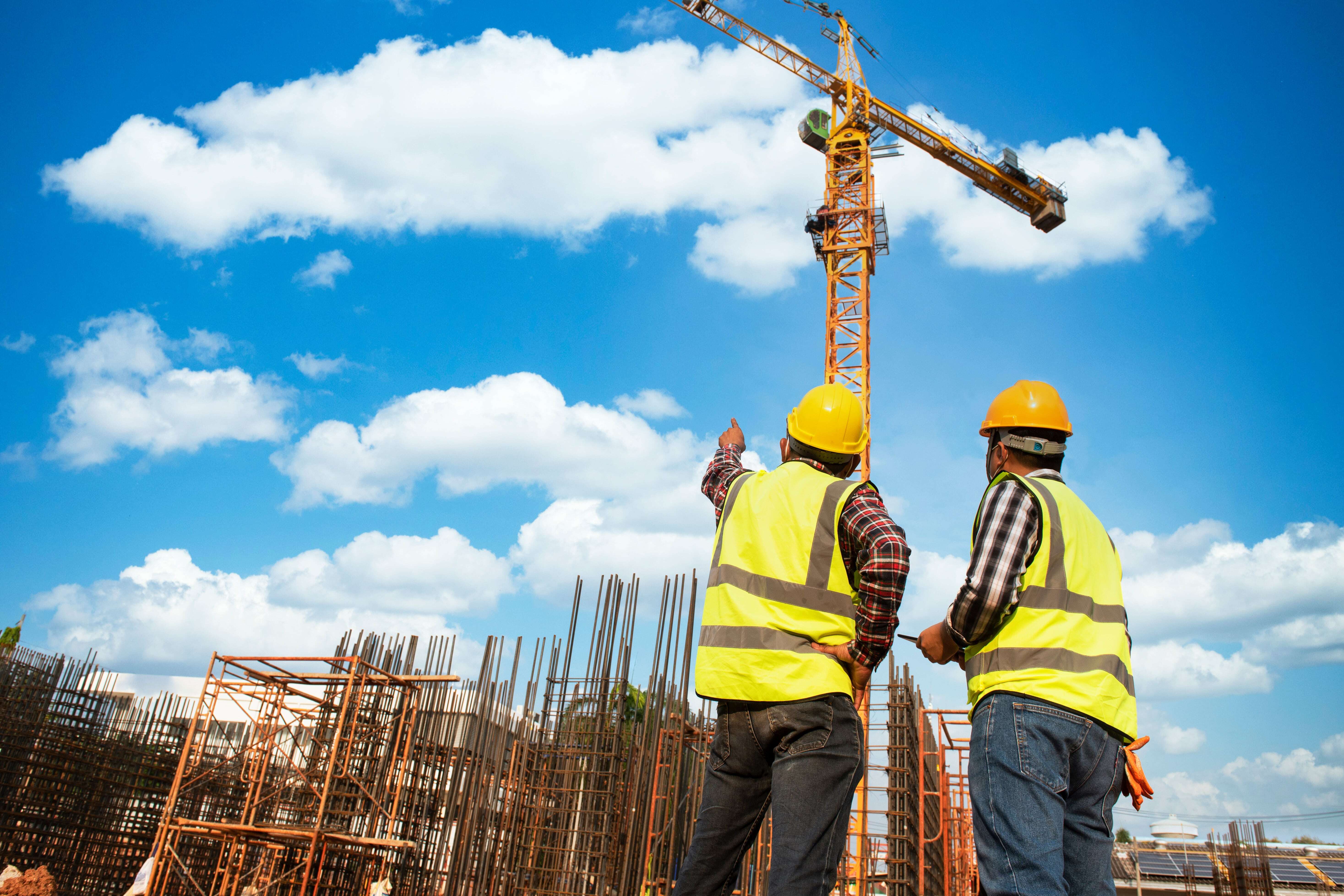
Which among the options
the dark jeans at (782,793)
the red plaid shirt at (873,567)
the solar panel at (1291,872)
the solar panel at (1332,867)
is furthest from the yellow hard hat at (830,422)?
the solar panel at (1332,867)

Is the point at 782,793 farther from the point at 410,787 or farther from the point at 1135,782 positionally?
the point at 410,787

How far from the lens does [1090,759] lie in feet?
6.02

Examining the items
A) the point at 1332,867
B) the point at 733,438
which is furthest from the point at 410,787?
the point at 1332,867

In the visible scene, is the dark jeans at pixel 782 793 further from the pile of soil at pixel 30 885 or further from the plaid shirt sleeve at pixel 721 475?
the pile of soil at pixel 30 885

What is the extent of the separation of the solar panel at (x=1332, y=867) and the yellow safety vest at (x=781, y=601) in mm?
23703

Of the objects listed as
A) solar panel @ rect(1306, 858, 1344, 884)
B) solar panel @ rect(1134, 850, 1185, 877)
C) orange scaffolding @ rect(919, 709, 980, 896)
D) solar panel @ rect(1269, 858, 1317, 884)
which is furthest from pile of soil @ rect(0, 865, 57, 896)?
solar panel @ rect(1306, 858, 1344, 884)

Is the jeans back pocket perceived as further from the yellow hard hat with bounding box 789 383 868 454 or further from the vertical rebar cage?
the vertical rebar cage

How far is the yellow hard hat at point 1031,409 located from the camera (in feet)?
7.33

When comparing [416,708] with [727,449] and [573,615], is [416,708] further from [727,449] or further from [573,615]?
[727,449]

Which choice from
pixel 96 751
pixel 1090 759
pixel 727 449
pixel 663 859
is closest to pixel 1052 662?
pixel 1090 759

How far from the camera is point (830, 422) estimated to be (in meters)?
2.35

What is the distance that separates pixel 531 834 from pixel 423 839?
145 cm

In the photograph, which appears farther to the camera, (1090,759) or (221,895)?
(221,895)

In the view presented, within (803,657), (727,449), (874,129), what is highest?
(874,129)
